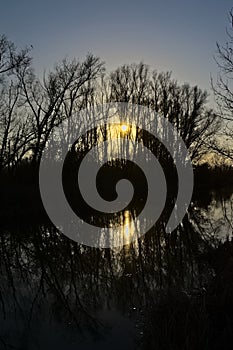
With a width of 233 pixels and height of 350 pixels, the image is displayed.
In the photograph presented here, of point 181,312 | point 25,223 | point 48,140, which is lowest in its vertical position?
point 181,312

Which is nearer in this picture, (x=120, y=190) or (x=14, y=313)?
(x=14, y=313)

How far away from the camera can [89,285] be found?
9.45 metres

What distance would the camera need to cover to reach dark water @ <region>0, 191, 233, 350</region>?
21.9ft

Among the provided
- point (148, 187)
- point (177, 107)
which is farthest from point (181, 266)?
point (177, 107)

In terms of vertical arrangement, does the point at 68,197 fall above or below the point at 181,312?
above

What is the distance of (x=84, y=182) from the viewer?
3525cm

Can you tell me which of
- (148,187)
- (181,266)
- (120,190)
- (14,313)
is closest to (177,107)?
(148,187)

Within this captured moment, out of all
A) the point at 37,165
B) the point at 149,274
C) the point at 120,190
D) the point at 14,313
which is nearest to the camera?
the point at 14,313

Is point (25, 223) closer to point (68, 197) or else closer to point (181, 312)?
point (68, 197)

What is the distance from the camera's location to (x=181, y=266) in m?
10.7

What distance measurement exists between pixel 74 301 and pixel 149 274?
7.78 ft

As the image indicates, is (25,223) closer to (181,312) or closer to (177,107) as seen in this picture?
(181,312)

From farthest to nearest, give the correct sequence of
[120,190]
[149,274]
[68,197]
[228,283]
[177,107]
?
[177,107]
[120,190]
[68,197]
[149,274]
[228,283]

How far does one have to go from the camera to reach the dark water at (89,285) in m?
6.69
